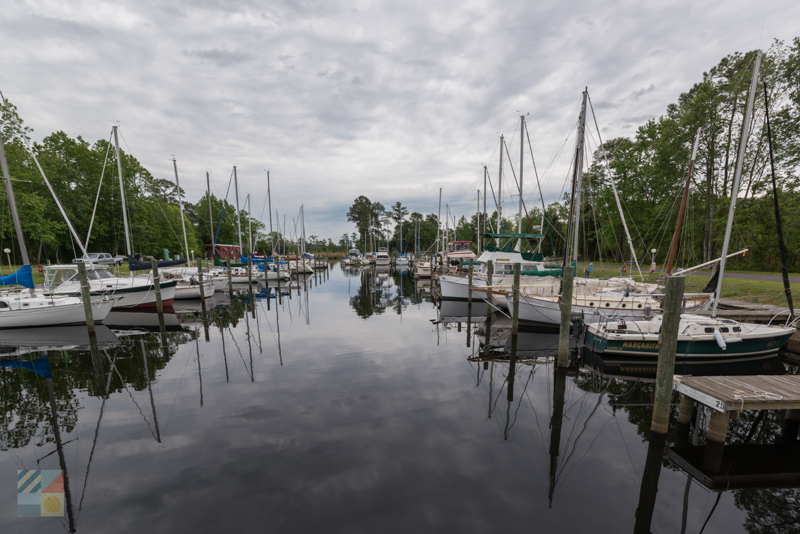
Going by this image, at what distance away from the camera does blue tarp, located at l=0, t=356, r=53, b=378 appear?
10.6m

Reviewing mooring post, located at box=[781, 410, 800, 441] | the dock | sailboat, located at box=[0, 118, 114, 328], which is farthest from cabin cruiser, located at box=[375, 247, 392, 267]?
mooring post, located at box=[781, 410, 800, 441]

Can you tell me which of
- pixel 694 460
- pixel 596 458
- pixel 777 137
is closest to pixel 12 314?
pixel 596 458

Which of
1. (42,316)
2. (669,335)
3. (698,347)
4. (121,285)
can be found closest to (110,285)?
(121,285)

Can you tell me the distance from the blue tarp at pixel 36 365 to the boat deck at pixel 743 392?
1710 centimetres

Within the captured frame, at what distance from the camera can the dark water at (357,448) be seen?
5.01 meters

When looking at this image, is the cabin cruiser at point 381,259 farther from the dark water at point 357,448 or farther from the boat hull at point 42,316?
the dark water at point 357,448

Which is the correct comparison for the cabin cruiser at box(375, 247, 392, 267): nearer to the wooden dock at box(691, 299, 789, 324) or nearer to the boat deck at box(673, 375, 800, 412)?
the wooden dock at box(691, 299, 789, 324)

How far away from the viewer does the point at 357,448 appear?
6.66 meters

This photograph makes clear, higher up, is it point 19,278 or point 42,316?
point 19,278

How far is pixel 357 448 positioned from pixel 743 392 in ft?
24.2

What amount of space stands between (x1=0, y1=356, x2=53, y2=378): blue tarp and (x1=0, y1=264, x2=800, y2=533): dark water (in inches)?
10.0

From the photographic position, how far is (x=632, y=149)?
37.4 meters

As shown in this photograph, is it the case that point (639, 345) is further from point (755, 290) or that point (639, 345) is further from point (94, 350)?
point (94, 350)

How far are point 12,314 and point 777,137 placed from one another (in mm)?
45315
